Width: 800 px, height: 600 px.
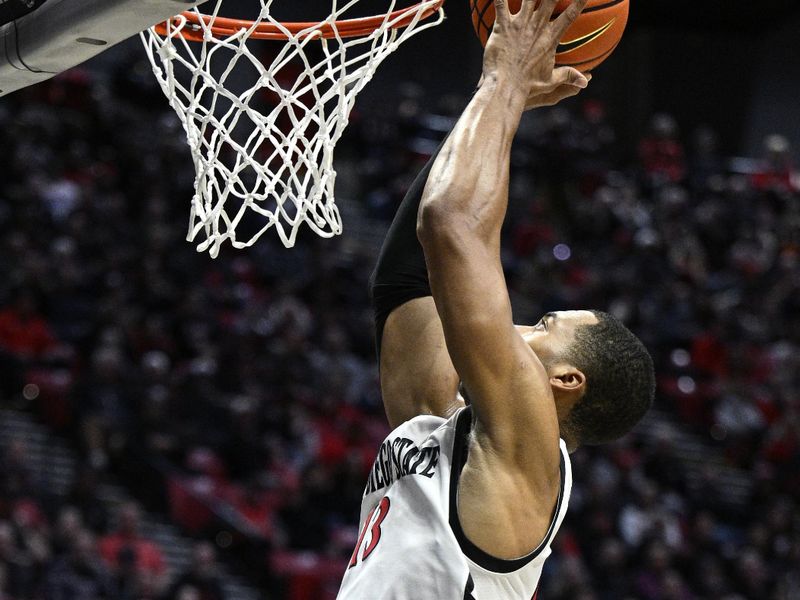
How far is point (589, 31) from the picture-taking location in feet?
7.48

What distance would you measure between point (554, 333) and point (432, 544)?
422mm

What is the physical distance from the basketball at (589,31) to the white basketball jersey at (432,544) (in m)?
0.70

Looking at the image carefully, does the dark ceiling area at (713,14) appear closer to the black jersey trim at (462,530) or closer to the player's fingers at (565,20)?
the player's fingers at (565,20)

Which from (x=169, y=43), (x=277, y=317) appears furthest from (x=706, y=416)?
(x=169, y=43)

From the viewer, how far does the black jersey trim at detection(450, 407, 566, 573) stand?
6.22ft

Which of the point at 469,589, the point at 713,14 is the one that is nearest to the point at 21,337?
the point at 469,589

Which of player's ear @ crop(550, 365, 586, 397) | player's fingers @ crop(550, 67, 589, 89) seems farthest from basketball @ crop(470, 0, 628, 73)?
player's ear @ crop(550, 365, 586, 397)

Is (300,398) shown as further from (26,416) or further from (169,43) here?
(169,43)

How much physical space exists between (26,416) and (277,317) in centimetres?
188

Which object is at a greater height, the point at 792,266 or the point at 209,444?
the point at 209,444

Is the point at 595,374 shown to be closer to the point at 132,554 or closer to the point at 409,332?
the point at 409,332

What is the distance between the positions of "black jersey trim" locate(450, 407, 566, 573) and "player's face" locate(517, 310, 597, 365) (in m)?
0.18

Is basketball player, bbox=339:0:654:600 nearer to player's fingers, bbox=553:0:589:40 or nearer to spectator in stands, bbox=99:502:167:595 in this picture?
player's fingers, bbox=553:0:589:40

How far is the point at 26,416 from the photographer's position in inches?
309
